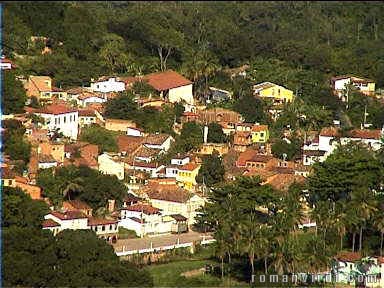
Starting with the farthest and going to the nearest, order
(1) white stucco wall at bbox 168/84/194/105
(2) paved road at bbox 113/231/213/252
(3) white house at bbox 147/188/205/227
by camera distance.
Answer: (1) white stucco wall at bbox 168/84/194/105
(3) white house at bbox 147/188/205/227
(2) paved road at bbox 113/231/213/252

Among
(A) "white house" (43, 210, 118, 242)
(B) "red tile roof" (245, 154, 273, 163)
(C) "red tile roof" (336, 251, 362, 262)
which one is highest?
(B) "red tile roof" (245, 154, 273, 163)

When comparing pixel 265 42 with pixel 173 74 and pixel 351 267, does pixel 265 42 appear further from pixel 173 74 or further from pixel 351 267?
pixel 351 267

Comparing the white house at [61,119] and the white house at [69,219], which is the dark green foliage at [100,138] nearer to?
the white house at [61,119]

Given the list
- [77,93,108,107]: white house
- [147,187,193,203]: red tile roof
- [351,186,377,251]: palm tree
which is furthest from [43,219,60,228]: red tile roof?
[77,93,108,107]: white house

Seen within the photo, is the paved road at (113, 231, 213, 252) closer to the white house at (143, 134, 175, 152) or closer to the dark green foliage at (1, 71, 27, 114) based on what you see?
the white house at (143, 134, 175, 152)

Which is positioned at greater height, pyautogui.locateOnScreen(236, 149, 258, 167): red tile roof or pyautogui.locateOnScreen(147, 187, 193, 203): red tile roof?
pyautogui.locateOnScreen(236, 149, 258, 167): red tile roof

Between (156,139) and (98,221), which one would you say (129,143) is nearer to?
(156,139)

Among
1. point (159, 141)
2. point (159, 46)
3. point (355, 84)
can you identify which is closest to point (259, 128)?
point (159, 141)
